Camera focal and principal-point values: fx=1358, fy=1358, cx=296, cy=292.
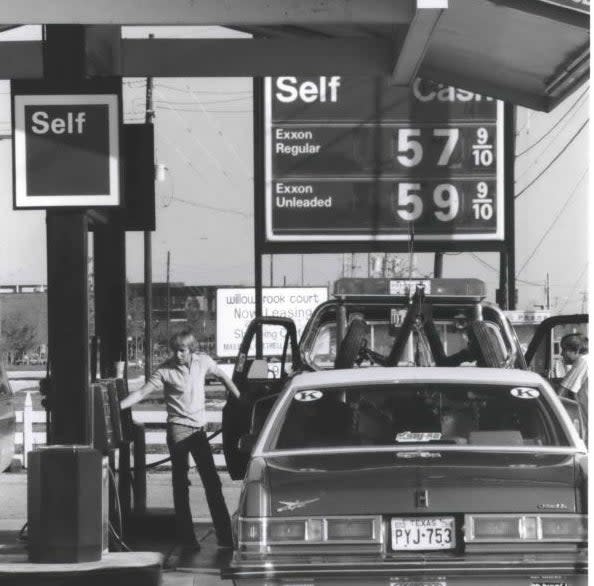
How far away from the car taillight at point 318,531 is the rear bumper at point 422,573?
109 mm

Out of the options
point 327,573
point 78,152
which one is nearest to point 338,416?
point 327,573

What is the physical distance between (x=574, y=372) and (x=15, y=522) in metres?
5.49

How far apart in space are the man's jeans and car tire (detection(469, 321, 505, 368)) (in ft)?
8.27

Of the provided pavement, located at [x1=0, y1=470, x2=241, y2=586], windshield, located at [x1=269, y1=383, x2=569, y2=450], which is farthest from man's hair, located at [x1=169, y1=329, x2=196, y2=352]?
windshield, located at [x1=269, y1=383, x2=569, y2=450]

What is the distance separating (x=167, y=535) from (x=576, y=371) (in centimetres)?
395

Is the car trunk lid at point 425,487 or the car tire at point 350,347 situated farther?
the car tire at point 350,347

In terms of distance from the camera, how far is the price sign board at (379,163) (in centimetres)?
1476

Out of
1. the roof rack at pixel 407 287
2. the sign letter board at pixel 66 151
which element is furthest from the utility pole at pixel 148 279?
the sign letter board at pixel 66 151

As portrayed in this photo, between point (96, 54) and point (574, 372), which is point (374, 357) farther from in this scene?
point (96, 54)

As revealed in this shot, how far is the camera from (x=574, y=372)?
12.3 meters

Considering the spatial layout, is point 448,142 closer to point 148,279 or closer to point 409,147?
point 409,147

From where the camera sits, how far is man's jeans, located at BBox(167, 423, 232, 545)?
36.4 ft

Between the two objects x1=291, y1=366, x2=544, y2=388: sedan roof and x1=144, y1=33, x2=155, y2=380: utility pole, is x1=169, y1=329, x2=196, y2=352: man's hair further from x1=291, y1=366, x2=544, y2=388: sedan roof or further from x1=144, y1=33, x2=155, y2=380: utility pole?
x1=144, y1=33, x2=155, y2=380: utility pole

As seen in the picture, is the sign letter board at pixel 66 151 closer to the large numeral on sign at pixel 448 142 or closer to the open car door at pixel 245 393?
the open car door at pixel 245 393
